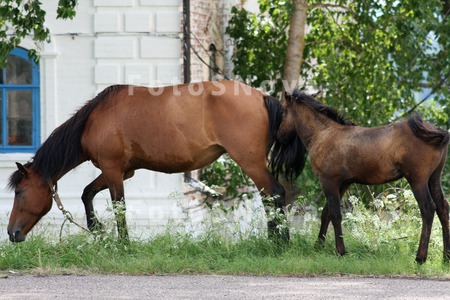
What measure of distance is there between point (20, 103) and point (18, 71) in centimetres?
42

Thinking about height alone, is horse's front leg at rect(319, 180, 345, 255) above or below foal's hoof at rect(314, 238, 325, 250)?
above

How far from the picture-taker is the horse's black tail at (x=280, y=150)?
33.6ft

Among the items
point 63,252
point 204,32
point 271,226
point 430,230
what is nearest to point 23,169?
point 63,252

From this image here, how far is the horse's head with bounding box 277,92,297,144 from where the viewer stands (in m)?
10.0

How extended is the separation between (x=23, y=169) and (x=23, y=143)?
14.0 feet

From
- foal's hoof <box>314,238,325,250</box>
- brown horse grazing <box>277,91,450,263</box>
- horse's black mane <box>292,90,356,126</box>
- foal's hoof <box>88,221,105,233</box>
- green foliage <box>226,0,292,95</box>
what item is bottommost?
foal's hoof <box>314,238,325,250</box>

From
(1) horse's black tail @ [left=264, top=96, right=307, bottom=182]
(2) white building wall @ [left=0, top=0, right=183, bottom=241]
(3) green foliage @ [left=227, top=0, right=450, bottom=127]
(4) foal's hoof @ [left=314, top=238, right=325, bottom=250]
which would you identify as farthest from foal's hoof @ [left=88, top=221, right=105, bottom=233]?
(3) green foliage @ [left=227, top=0, right=450, bottom=127]

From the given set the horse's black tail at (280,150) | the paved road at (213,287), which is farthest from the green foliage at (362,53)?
the paved road at (213,287)

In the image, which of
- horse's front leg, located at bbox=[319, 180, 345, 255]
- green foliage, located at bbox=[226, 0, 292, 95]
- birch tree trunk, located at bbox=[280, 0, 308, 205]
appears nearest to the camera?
horse's front leg, located at bbox=[319, 180, 345, 255]

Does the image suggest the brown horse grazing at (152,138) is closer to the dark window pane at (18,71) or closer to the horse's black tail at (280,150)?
the horse's black tail at (280,150)

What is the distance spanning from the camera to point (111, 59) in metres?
14.2

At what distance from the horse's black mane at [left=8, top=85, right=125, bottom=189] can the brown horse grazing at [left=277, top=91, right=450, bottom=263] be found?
6.25ft

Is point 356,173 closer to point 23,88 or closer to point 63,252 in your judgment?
point 63,252

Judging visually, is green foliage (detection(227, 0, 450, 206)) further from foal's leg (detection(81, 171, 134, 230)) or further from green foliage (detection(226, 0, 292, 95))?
foal's leg (detection(81, 171, 134, 230))
